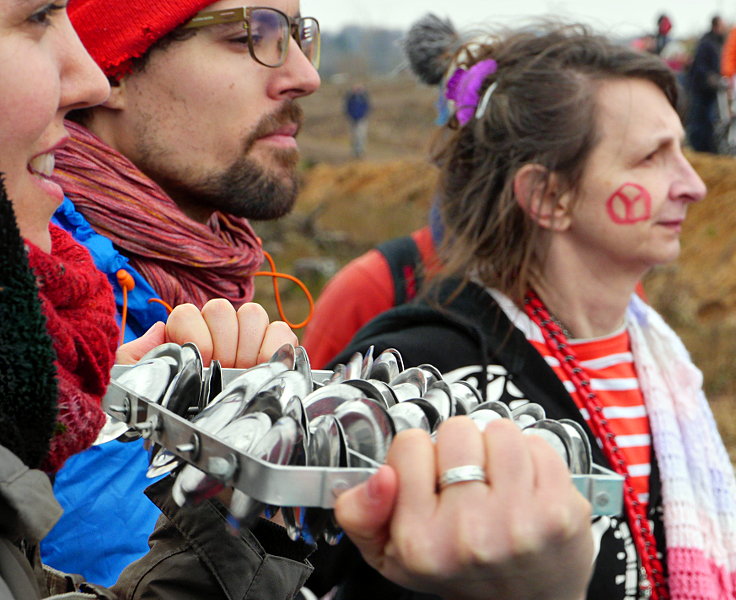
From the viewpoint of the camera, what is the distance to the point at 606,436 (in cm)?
270

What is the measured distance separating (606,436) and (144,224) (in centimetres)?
143

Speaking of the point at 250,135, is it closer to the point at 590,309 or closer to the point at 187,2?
the point at 187,2

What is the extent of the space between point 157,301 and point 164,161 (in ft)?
1.57

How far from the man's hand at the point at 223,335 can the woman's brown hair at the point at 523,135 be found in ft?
4.91

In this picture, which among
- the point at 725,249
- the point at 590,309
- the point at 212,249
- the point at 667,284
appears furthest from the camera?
the point at 725,249

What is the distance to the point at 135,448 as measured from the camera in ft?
6.23

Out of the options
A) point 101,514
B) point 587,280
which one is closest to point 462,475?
point 101,514

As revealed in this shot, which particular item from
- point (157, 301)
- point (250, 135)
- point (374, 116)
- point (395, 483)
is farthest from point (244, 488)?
point (374, 116)

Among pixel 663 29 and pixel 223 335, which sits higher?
pixel 223 335

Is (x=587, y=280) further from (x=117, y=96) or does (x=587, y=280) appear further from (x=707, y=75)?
(x=707, y=75)

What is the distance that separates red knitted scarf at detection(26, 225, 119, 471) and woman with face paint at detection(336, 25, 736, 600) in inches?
57.6

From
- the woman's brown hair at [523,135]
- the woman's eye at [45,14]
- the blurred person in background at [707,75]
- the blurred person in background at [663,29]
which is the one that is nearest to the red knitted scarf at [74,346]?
the woman's eye at [45,14]

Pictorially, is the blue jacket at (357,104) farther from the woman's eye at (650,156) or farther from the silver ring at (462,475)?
the silver ring at (462,475)

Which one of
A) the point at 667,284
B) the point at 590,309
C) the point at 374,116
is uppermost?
the point at 590,309
